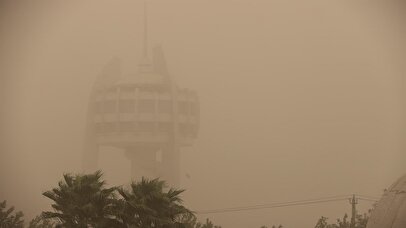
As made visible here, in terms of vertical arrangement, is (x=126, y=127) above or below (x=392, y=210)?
above

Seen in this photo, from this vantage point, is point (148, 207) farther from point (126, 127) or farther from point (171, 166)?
point (126, 127)

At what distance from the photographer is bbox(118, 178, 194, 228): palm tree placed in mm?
26203

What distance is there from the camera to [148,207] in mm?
26250

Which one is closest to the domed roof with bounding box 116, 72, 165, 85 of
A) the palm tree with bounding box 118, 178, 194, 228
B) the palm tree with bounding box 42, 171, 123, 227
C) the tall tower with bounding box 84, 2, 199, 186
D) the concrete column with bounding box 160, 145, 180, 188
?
the tall tower with bounding box 84, 2, 199, 186

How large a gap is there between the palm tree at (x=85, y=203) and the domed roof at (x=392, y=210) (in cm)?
936

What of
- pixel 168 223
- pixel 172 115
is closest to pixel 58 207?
pixel 168 223

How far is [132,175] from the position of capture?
417ft

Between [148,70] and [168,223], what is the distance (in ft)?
341

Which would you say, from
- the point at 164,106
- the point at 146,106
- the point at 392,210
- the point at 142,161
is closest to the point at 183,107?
the point at 164,106

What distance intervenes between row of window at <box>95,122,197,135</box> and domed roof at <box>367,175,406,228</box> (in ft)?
316

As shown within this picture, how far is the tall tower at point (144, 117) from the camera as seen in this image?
124 metres

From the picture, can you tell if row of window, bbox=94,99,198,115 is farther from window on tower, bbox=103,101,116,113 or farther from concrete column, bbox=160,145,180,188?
concrete column, bbox=160,145,180,188

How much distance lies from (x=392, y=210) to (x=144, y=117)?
10642cm

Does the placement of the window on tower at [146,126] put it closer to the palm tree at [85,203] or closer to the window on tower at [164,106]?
the window on tower at [164,106]
